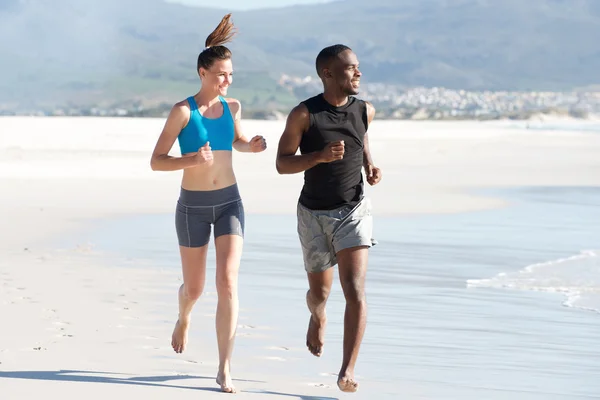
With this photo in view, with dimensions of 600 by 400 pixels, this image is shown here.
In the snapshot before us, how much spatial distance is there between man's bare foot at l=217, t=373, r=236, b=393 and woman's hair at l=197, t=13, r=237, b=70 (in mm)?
1633

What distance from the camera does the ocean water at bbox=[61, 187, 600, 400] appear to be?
284 inches

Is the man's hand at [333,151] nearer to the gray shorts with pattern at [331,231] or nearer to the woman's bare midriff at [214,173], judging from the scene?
the gray shorts with pattern at [331,231]

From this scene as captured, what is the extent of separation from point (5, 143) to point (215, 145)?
32.6 metres

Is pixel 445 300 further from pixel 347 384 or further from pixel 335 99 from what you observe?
pixel 347 384

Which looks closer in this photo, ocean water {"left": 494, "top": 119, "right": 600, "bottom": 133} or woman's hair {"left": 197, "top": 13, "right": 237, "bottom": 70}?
woman's hair {"left": 197, "top": 13, "right": 237, "bottom": 70}

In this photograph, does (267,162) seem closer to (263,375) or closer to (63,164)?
(63,164)

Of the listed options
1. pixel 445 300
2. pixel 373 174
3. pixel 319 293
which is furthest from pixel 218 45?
pixel 445 300

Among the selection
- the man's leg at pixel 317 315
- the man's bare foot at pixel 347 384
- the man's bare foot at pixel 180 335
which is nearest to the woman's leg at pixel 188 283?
the man's bare foot at pixel 180 335

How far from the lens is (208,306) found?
924 cm

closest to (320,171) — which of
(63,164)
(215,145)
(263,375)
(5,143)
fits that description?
(215,145)

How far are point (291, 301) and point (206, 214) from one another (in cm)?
305

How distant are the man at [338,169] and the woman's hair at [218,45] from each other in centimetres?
52

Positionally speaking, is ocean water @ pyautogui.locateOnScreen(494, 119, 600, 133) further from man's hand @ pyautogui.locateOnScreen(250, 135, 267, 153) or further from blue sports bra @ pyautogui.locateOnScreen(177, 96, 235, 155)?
blue sports bra @ pyautogui.locateOnScreen(177, 96, 235, 155)

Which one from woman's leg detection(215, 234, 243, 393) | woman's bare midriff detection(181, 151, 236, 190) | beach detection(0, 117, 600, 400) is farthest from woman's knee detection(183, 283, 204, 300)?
woman's bare midriff detection(181, 151, 236, 190)
